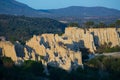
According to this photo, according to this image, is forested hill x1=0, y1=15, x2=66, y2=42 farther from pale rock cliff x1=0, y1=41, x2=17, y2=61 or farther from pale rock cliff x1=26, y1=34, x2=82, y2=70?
pale rock cliff x1=0, y1=41, x2=17, y2=61

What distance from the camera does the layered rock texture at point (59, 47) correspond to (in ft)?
115

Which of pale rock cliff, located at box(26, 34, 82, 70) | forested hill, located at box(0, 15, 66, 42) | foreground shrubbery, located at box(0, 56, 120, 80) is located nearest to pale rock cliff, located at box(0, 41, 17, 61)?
pale rock cliff, located at box(26, 34, 82, 70)

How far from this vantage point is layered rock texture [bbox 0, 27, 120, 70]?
115 ft

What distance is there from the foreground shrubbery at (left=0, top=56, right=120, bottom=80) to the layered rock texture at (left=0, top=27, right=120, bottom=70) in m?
1.40

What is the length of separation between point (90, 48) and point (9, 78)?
86.7 feet

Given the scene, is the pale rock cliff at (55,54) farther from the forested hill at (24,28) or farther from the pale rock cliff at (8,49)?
the forested hill at (24,28)

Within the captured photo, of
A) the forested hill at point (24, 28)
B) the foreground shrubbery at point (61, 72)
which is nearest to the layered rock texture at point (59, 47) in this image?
the foreground shrubbery at point (61, 72)

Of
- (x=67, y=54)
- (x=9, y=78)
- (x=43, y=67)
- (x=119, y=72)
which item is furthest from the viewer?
(x=67, y=54)

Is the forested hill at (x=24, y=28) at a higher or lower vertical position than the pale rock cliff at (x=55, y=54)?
lower

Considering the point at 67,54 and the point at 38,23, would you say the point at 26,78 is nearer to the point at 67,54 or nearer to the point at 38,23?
the point at 67,54

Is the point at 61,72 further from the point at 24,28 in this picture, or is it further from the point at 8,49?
the point at 24,28

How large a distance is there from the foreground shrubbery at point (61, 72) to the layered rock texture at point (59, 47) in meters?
1.40

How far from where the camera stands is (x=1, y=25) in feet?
244

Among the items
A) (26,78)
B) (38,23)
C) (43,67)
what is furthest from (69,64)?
(38,23)
